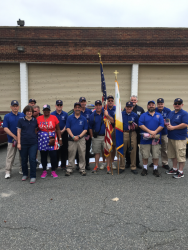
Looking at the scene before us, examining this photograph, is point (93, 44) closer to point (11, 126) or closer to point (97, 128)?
point (97, 128)

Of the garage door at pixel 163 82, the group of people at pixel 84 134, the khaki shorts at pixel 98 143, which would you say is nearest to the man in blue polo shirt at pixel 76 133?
the group of people at pixel 84 134

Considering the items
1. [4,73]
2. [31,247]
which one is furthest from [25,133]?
[4,73]

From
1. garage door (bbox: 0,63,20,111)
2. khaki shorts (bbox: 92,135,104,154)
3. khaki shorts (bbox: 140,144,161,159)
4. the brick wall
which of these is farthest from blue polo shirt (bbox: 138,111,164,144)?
garage door (bbox: 0,63,20,111)

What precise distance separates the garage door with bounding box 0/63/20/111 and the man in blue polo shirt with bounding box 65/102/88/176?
900 centimetres

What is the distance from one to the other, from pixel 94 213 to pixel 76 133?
235cm

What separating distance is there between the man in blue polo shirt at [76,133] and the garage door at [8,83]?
8996mm

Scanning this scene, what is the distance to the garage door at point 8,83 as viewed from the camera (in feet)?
41.3

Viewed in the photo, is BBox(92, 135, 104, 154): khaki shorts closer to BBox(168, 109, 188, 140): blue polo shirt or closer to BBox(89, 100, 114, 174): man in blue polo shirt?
BBox(89, 100, 114, 174): man in blue polo shirt

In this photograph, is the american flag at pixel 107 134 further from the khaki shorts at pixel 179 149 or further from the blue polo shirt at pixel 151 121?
the khaki shorts at pixel 179 149

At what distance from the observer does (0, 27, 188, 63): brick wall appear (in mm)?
12164

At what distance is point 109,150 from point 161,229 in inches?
101

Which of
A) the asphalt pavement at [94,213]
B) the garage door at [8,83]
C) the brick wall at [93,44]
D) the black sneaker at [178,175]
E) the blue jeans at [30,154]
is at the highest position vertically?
the brick wall at [93,44]

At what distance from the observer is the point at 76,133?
5137 mm

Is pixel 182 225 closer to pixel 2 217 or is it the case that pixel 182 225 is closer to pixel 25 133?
pixel 2 217
